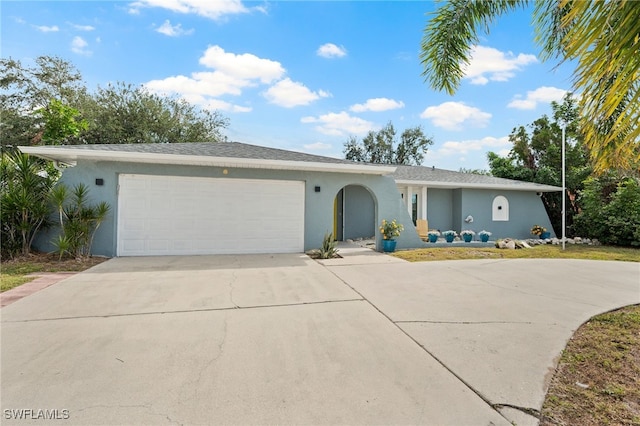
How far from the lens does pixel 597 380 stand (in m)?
2.83

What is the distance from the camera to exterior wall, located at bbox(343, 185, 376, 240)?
14.0 metres

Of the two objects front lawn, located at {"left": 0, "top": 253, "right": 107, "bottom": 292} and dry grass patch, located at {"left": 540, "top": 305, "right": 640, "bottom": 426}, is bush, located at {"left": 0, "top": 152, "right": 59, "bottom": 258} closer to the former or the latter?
front lawn, located at {"left": 0, "top": 253, "right": 107, "bottom": 292}

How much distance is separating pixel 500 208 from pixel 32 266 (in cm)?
1786

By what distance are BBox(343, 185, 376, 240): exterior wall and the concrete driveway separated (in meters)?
7.69

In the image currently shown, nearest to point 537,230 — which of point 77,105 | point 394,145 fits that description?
point 394,145

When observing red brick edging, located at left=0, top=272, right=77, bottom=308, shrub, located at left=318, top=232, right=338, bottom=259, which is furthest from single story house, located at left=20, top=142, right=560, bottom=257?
red brick edging, located at left=0, top=272, right=77, bottom=308

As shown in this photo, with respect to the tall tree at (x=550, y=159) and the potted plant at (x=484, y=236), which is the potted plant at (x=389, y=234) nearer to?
the potted plant at (x=484, y=236)

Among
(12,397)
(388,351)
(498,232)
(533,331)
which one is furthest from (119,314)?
(498,232)

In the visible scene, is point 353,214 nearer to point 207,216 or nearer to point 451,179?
point 451,179

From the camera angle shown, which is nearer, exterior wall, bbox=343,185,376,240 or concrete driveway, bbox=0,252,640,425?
concrete driveway, bbox=0,252,640,425

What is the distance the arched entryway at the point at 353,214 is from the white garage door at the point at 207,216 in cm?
401

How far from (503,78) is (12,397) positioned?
11713 millimetres

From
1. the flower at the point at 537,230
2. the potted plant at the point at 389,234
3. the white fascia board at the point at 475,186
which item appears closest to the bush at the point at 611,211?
the white fascia board at the point at 475,186

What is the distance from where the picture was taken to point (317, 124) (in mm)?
22312
